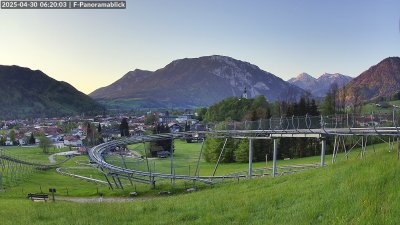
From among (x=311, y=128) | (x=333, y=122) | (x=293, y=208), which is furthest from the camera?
(x=311, y=128)

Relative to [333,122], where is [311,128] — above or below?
below

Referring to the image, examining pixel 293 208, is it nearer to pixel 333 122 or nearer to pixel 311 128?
pixel 333 122

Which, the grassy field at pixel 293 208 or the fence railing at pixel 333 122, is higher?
the fence railing at pixel 333 122

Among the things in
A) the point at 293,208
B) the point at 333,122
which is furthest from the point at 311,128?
the point at 293,208

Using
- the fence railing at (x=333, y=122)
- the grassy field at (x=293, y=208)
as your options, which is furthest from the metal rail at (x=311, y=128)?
the grassy field at (x=293, y=208)

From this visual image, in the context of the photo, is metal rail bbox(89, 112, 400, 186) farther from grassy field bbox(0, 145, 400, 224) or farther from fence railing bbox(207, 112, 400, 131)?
grassy field bbox(0, 145, 400, 224)

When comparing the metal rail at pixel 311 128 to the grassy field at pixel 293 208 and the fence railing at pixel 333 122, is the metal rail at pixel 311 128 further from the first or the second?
the grassy field at pixel 293 208

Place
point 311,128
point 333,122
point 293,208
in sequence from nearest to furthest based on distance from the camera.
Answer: point 293,208 → point 333,122 → point 311,128

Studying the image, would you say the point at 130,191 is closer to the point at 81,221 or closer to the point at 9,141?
the point at 81,221

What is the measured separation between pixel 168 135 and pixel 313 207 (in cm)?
3508

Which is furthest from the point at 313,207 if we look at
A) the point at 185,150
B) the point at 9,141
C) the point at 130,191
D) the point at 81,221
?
the point at 9,141

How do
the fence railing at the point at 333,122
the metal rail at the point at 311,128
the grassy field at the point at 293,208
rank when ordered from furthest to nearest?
the metal rail at the point at 311,128 < the fence railing at the point at 333,122 < the grassy field at the point at 293,208

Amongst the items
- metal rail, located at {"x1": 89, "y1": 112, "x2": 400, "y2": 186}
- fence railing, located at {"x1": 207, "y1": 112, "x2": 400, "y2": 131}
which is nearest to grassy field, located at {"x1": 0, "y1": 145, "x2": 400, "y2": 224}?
fence railing, located at {"x1": 207, "y1": 112, "x2": 400, "y2": 131}

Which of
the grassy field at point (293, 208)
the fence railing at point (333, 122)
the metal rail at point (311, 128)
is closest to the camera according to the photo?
the grassy field at point (293, 208)
